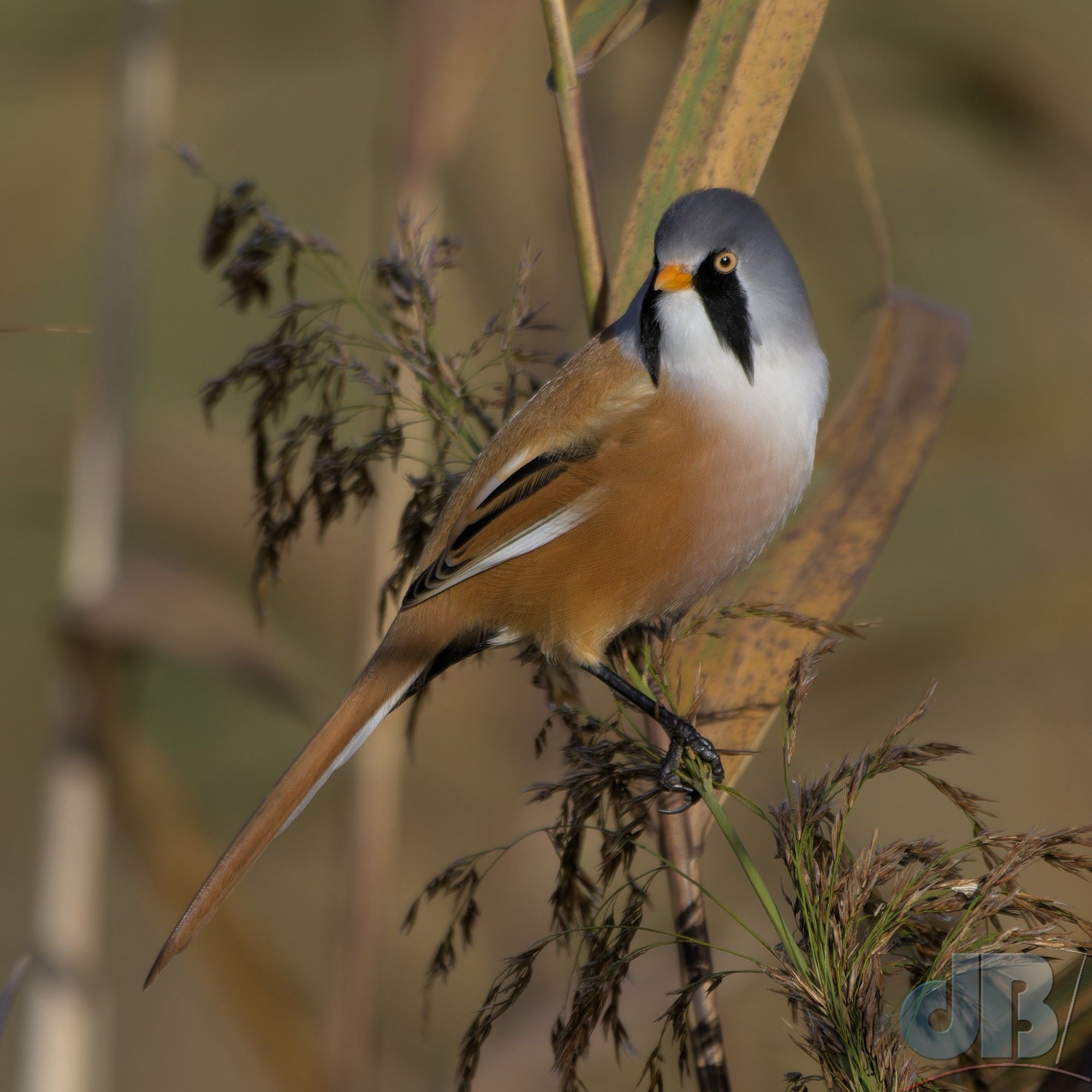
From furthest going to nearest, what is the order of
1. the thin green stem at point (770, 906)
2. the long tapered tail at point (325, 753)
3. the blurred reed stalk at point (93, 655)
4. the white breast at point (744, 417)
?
1. the blurred reed stalk at point (93, 655)
2. the white breast at point (744, 417)
3. the long tapered tail at point (325, 753)
4. the thin green stem at point (770, 906)

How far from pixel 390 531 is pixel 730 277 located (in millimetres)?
844

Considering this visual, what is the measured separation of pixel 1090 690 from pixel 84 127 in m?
3.41

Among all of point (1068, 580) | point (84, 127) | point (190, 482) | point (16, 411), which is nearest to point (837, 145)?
point (1068, 580)

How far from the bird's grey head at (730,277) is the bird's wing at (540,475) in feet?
0.24

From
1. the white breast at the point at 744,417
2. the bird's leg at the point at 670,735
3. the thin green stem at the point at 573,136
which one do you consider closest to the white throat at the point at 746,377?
the white breast at the point at 744,417

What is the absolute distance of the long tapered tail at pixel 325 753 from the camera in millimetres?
1341

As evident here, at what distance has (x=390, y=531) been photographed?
7.06 ft

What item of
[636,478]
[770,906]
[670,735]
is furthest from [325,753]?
[770,906]

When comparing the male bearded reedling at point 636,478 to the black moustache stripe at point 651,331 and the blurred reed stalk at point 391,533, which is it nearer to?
the black moustache stripe at point 651,331

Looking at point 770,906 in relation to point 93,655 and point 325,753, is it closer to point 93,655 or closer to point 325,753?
point 325,753

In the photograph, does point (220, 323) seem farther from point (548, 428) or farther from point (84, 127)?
point (548, 428)

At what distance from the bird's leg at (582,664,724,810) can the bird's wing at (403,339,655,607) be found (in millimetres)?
237

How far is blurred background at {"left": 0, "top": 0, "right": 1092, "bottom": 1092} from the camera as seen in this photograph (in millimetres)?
2133

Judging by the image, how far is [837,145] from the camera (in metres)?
2.32
